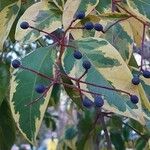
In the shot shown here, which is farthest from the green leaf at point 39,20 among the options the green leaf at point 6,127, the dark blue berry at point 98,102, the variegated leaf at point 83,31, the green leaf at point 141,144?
the green leaf at point 141,144

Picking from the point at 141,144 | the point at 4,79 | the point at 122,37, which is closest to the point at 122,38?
A: the point at 122,37

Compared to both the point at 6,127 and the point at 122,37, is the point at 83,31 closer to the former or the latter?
the point at 122,37

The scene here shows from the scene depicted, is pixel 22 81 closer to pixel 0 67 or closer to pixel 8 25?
pixel 8 25

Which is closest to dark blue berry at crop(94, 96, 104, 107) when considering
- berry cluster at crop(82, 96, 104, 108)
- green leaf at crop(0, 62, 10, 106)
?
berry cluster at crop(82, 96, 104, 108)

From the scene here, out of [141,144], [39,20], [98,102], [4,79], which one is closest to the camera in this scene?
[98,102]

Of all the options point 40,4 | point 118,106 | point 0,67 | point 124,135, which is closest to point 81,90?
point 118,106

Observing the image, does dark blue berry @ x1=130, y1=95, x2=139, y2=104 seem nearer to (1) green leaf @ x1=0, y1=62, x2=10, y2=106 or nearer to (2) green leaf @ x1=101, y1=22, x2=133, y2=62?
(2) green leaf @ x1=101, y1=22, x2=133, y2=62
